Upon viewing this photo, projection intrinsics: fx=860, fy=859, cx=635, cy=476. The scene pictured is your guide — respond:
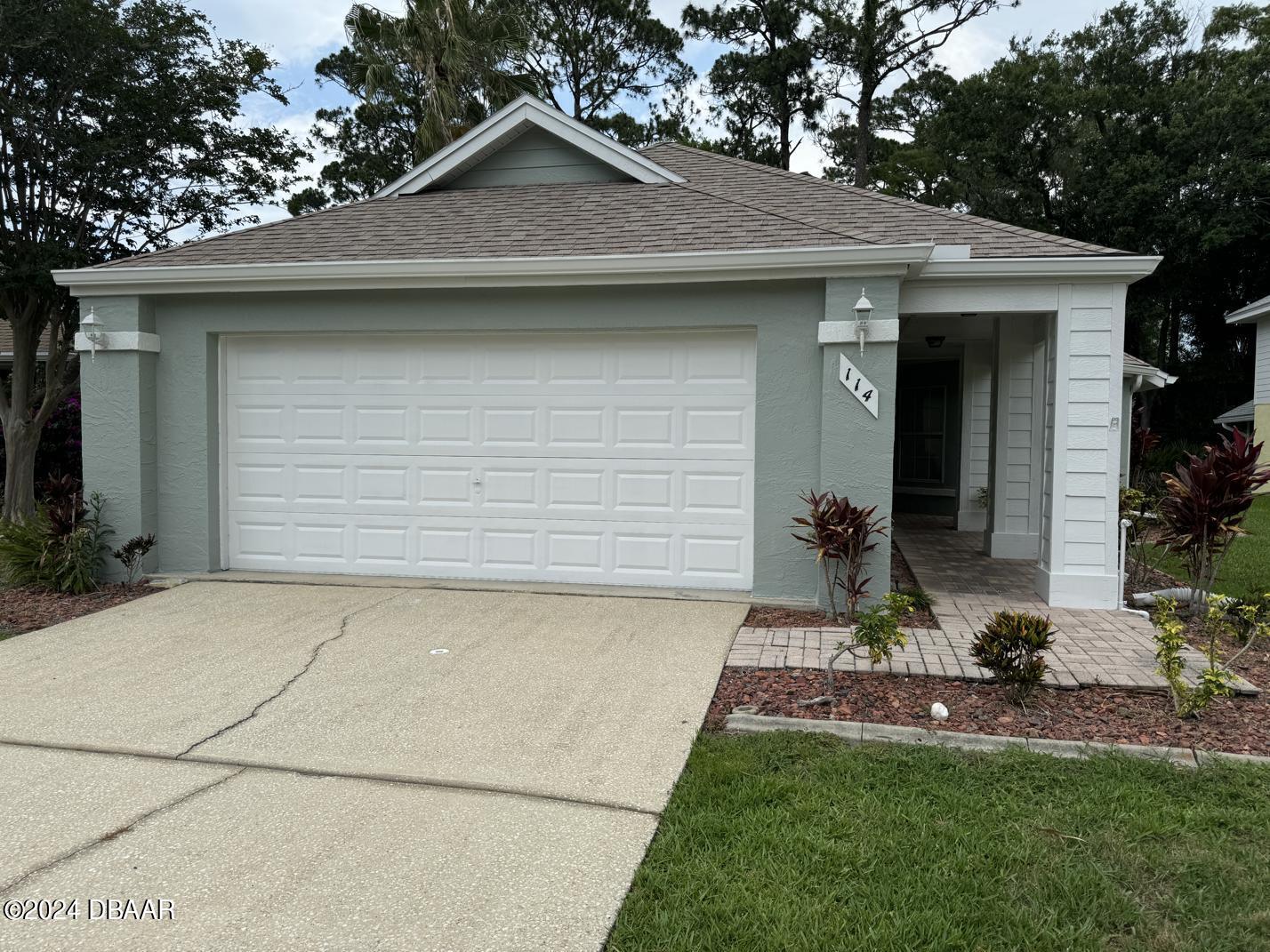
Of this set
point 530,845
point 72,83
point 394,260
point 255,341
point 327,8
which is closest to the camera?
point 530,845

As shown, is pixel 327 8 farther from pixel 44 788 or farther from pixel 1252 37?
pixel 1252 37

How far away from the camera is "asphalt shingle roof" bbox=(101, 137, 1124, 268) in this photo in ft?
23.8

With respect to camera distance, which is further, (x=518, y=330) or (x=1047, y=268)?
(x=518, y=330)

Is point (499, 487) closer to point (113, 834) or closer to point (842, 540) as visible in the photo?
point (842, 540)

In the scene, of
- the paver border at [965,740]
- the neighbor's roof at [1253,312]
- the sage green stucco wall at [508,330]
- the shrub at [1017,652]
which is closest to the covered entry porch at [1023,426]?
the sage green stucco wall at [508,330]

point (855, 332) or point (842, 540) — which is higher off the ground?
point (855, 332)

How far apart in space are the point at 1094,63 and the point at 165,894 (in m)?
29.7

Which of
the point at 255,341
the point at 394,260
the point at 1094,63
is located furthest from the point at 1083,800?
the point at 1094,63

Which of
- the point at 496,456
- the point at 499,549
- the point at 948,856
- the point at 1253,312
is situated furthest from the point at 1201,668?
the point at 1253,312

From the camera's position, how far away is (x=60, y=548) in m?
7.64

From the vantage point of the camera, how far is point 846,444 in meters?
6.76

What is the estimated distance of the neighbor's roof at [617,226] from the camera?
7.23 meters

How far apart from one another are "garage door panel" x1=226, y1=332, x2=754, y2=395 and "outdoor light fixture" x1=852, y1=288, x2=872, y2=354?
37.7 inches

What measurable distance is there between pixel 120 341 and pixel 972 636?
767 centimetres
